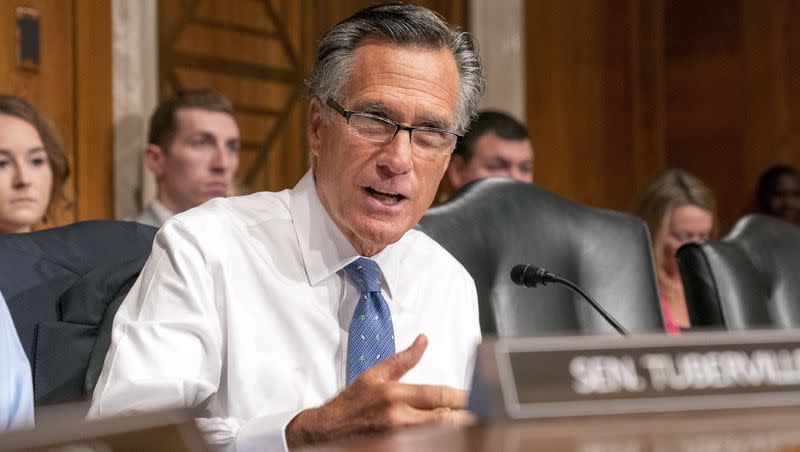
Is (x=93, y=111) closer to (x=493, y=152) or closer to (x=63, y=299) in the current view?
(x=493, y=152)

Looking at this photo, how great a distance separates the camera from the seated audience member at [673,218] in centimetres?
361

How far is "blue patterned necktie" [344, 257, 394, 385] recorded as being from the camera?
148 cm

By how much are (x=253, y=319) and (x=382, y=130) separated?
12.7 inches

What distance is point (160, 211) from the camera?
3.37 m

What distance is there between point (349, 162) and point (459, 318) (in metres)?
0.33

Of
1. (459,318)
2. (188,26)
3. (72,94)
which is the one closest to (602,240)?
(459,318)

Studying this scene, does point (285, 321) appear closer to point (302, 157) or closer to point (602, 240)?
point (602, 240)

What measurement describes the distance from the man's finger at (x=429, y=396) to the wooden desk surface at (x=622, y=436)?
1.44 ft

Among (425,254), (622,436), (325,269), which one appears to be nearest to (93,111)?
(425,254)

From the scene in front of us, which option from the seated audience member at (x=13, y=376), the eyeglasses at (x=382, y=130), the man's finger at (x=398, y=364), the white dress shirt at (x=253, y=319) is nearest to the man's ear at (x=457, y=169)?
the white dress shirt at (x=253, y=319)

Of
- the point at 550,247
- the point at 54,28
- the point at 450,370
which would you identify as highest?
the point at 54,28

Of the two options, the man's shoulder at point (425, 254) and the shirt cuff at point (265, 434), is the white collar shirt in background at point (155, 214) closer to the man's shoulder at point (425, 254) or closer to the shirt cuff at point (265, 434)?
the man's shoulder at point (425, 254)

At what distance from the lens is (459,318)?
1.71 metres

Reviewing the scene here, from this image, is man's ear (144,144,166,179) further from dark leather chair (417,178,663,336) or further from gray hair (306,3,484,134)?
gray hair (306,3,484,134)
